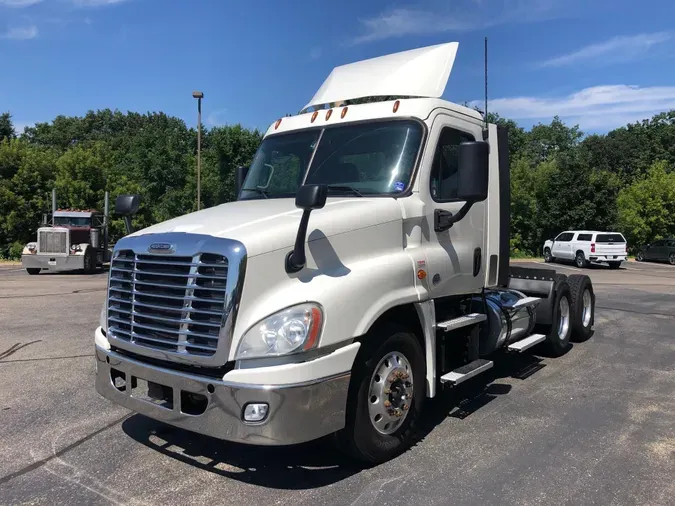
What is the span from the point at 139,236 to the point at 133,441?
5.57ft

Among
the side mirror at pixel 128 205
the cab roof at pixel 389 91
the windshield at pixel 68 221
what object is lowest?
the side mirror at pixel 128 205

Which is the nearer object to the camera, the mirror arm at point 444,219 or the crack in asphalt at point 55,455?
the crack in asphalt at point 55,455

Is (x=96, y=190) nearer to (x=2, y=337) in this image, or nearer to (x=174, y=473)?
(x=2, y=337)

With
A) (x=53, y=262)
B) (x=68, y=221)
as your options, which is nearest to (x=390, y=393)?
(x=53, y=262)

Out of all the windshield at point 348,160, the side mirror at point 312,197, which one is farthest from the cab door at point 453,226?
the side mirror at point 312,197

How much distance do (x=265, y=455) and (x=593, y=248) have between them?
26506 millimetres

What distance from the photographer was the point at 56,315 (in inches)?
395

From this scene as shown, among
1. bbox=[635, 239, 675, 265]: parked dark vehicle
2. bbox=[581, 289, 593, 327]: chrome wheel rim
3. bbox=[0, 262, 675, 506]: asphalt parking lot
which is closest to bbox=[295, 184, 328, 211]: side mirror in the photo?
bbox=[0, 262, 675, 506]: asphalt parking lot

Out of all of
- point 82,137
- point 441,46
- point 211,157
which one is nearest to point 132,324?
point 441,46

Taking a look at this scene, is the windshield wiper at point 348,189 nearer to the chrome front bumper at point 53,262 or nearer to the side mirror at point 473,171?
the side mirror at point 473,171

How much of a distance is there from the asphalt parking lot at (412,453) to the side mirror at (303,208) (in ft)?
4.85

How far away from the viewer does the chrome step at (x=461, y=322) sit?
14.3 ft

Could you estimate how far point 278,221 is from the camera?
3.67 metres

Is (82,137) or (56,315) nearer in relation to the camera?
(56,315)
